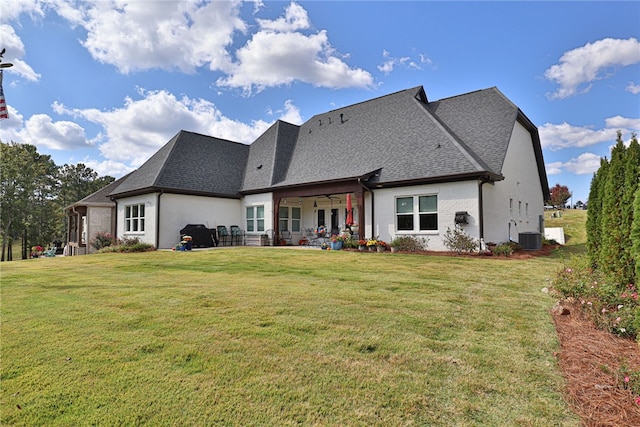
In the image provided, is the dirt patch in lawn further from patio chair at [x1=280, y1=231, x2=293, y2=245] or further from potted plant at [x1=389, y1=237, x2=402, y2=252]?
patio chair at [x1=280, y1=231, x2=293, y2=245]

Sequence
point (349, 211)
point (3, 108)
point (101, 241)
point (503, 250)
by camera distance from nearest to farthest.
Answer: point (3, 108)
point (503, 250)
point (349, 211)
point (101, 241)

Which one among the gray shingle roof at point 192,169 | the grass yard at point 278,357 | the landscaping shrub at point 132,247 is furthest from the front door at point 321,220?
the grass yard at point 278,357

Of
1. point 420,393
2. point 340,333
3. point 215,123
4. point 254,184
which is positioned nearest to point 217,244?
point 254,184

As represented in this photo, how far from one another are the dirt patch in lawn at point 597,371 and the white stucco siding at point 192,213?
58.8 feet

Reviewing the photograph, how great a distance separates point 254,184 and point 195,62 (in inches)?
288

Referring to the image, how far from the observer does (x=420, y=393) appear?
8.62 ft

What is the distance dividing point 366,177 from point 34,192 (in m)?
47.0

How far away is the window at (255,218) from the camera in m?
19.9

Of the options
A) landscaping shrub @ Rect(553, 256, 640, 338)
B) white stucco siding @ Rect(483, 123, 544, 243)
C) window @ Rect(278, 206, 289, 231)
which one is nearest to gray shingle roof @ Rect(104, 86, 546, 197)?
white stucco siding @ Rect(483, 123, 544, 243)

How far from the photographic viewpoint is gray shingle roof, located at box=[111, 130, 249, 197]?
60.5ft

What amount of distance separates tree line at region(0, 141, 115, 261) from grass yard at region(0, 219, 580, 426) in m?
39.7

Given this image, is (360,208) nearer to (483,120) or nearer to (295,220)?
(295,220)

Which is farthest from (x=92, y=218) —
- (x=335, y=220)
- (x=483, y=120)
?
(x=483, y=120)

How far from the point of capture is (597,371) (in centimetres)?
305
